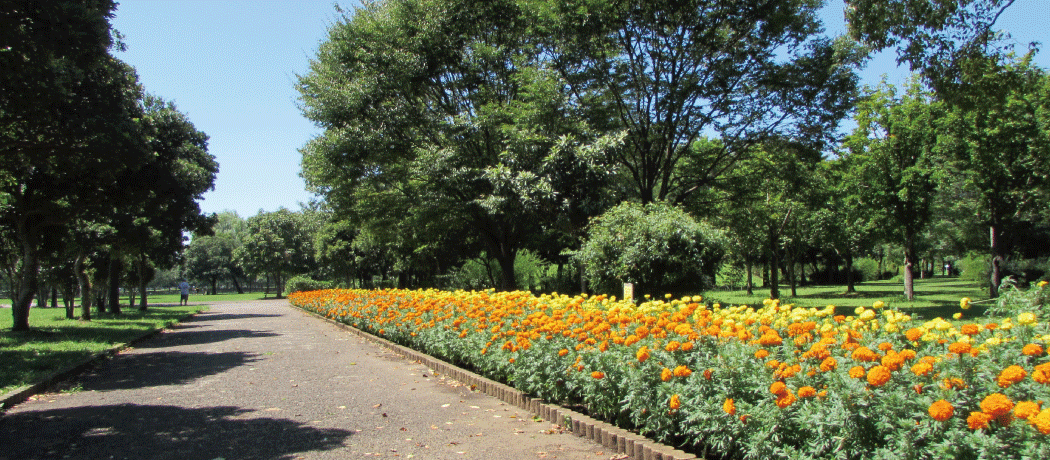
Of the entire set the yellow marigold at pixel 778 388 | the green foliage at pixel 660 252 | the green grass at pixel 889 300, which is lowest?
the green grass at pixel 889 300

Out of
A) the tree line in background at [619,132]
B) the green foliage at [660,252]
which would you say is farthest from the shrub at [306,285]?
the green foliage at [660,252]

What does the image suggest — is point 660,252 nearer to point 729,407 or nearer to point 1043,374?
point 729,407

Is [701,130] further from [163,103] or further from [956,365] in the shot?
[163,103]

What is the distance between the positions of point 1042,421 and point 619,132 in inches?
658

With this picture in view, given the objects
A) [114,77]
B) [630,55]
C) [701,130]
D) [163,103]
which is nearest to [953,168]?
[701,130]

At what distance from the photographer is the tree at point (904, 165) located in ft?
82.0

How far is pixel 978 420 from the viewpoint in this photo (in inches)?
110

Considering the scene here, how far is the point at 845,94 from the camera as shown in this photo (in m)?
20.4

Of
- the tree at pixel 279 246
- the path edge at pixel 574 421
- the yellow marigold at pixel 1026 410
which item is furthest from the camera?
the tree at pixel 279 246

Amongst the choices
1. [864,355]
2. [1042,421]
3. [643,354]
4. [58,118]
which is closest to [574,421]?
[643,354]

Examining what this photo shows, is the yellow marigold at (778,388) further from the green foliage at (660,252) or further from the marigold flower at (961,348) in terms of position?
the green foliage at (660,252)

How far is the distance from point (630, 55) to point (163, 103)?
18.2 metres

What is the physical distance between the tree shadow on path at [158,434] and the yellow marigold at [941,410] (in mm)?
4215

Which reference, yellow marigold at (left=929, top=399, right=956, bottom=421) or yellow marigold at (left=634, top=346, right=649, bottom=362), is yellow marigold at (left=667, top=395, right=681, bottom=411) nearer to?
yellow marigold at (left=634, top=346, right=649, bottom=362)
